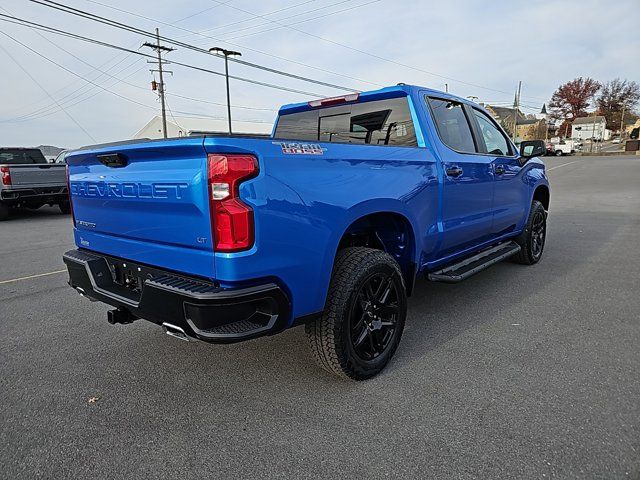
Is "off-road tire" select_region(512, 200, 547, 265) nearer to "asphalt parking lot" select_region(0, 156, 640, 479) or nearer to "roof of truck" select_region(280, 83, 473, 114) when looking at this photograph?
"asphalt parking lot" select_region(0, 156, 640, 479)

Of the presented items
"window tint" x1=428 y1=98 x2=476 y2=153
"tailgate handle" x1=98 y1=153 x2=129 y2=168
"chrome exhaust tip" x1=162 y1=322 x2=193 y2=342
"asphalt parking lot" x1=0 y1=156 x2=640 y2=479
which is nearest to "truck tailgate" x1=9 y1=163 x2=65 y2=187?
"asphalt parking lot" x1=0 y1=156 x2=640 y2=479

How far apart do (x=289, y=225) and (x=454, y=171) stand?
6.27 ft

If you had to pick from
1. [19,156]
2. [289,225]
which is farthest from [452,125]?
[19,156]

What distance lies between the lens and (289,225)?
2174mm

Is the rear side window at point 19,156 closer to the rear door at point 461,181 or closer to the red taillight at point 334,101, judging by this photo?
the red taillight at point 334,101

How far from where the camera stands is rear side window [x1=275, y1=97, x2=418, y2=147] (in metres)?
3.52

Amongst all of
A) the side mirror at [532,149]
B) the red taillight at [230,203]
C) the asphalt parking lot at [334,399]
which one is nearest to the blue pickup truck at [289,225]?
the red taillight at [230,203]

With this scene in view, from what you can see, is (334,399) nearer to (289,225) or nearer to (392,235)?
(289,225)

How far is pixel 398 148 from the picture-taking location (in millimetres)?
2963

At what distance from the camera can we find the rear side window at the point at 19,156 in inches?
504

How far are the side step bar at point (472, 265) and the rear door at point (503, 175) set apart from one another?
0.19 m

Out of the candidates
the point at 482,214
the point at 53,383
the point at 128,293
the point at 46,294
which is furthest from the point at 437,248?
the point at 46,294

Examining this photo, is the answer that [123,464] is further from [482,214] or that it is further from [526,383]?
[482,214]

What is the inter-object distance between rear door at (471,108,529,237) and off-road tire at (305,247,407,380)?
7.11 feet
